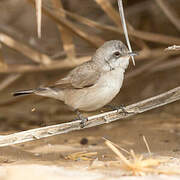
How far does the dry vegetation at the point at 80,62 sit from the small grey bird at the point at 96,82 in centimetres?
60

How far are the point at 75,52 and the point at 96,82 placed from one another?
63.3 inches

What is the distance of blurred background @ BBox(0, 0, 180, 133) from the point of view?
582cm

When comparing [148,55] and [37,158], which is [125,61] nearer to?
[148,55]

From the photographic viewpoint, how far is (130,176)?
11.0ft

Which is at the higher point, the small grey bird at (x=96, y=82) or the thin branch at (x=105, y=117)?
the small grey bird at (x=96, y=82)

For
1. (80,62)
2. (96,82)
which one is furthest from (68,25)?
(96,82)

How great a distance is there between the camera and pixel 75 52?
641 cm

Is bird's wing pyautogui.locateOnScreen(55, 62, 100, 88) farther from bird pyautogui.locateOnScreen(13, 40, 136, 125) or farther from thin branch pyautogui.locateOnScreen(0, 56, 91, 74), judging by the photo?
thin branch pyautogui.locateOnScreen(0, 56, 91, 74)

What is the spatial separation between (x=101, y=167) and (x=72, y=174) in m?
0.42

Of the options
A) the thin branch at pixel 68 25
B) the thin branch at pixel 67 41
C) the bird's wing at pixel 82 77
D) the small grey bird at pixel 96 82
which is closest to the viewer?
the small grey bird at pixel 96 82

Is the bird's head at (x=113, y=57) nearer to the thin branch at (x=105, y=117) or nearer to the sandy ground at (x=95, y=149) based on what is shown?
the thin branch at (x=105, y=117)

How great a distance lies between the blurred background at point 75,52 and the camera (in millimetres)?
5816

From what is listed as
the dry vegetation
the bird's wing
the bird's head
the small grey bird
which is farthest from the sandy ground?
the bird's head

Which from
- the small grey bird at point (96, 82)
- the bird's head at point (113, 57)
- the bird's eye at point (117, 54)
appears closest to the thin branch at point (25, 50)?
the small grey bird at point (96, 82)
